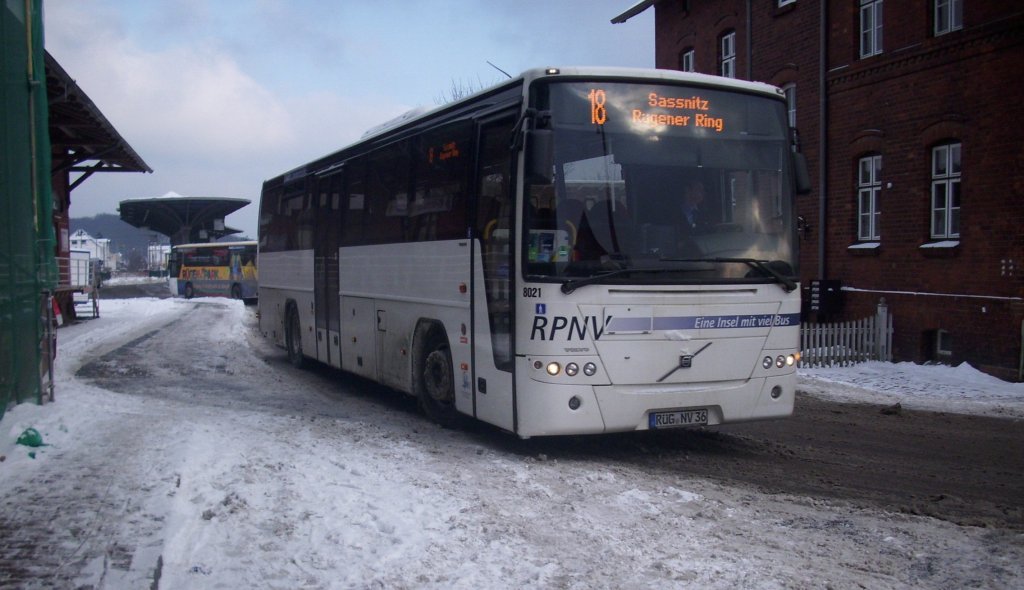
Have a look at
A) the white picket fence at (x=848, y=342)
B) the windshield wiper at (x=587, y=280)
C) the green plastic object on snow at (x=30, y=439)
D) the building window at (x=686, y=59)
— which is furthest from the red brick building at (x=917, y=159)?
the green plastic object on snow at (x=30, y=439)

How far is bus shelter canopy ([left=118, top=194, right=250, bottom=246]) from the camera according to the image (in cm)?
5716

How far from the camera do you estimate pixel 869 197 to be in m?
19.1

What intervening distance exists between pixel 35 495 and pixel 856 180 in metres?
16.9

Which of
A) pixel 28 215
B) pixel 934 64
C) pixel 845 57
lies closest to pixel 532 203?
pixel 28 215

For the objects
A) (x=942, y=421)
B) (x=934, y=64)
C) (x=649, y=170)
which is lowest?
(x=942, y=421)

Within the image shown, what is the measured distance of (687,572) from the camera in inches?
203

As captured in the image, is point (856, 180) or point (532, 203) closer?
point (532, 203)

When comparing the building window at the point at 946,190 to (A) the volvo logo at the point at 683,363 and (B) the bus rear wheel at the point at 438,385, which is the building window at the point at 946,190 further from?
(B) the bus rear wheel at the point at 438,385

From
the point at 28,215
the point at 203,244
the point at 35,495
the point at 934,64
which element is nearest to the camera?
the point at 35,495

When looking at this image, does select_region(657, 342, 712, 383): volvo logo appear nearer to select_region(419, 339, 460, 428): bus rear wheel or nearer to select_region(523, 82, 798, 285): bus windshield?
select_region(523, 82, 798, 285): bus windshield

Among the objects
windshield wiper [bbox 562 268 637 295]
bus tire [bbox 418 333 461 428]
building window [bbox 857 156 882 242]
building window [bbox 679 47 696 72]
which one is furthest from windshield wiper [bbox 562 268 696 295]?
building window [bbox 679 47 696 72]

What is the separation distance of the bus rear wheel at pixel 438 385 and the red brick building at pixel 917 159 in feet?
34.0

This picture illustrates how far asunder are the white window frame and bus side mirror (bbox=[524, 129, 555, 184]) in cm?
1200

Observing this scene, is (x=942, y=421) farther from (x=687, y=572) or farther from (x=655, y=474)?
(x=687, y=572)
